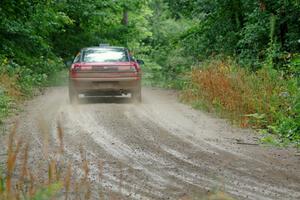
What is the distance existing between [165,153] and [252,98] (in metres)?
4.45

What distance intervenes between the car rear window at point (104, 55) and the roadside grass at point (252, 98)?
7.00ft

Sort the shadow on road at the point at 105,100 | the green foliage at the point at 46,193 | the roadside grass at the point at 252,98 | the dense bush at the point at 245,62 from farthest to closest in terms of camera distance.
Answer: the shadow on road at the point at 105,100 → the dense bush at the point at 245,62 → the roadside grass at the point at 252,98 → the green foliage at the point at 46,193

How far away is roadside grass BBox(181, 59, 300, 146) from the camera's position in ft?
35.6

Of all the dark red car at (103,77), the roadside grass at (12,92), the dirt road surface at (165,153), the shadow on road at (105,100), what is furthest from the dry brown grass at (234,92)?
the roadside grass at (12,92)

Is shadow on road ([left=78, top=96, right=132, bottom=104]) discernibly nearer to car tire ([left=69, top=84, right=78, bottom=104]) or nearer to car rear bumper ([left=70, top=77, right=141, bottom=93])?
car tire ([left=69, top=84, right=78, bottom=104])

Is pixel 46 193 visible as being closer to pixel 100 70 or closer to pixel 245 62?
pixel 100 70

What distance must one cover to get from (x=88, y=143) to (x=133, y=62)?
773 centimetres

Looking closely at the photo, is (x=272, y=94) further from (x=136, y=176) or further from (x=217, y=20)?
(x=217, y=20)

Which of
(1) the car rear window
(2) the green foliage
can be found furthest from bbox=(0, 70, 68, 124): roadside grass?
(2) the green foliage

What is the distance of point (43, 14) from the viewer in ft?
87.2

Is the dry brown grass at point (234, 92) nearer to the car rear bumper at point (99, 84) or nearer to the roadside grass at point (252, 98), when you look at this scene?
the roadside grass at point (252, 98)

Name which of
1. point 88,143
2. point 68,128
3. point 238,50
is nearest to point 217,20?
point 238,50

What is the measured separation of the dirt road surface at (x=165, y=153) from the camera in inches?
265

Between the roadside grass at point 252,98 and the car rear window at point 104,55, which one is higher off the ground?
the car rear window at point 104,55
